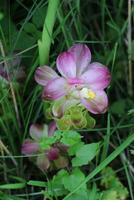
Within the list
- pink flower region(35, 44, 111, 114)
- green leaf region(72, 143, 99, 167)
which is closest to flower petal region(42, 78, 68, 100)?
pink flower region(35, 44, 111, 114)

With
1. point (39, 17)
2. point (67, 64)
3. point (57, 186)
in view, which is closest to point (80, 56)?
point (67, 64)

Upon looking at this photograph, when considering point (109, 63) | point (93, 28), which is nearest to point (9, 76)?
point (109, 63)

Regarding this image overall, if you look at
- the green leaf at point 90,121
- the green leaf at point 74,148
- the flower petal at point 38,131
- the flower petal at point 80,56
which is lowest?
the flower petal at point 38,131

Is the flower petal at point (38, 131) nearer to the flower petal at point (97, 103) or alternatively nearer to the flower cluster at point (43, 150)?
the flower cluster at point (43, 150)

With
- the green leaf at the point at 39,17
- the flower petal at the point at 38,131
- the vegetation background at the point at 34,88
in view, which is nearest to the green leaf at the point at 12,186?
the vegetation background at the point at 34,88

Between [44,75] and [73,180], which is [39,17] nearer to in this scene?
[44,75]

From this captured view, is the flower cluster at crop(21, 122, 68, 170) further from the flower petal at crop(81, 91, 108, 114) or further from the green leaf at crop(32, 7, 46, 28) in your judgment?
the green leaf at crop(32, 7, 46, 28)
